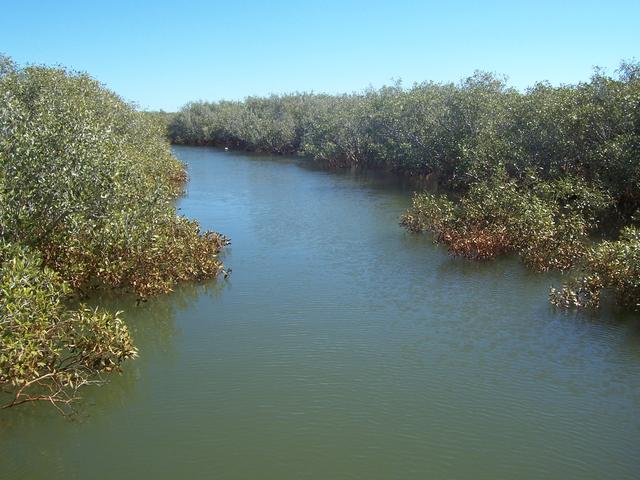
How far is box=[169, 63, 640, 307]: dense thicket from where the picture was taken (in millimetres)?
19812

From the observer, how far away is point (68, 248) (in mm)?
14680

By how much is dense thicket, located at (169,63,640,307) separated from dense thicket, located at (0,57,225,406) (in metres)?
10.5

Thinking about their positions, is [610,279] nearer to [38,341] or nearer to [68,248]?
[38,341]

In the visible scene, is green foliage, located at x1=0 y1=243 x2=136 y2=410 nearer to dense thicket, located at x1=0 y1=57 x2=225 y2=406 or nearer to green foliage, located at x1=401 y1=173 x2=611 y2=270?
dense thicket, located at x1=0 y1=57 x2=225 y2=406

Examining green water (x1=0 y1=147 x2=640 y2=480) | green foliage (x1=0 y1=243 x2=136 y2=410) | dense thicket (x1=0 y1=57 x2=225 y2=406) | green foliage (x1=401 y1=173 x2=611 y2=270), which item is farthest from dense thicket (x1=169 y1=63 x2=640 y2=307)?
green foliage (x1=0 y1=243 x2=136 y2=410)

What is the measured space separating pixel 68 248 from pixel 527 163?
65.2 feet

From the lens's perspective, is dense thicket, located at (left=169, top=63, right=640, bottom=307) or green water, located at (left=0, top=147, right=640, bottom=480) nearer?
green water, located at (left=0, top=147, right=640, bottom=480)

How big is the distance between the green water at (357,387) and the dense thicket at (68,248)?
0.72 m

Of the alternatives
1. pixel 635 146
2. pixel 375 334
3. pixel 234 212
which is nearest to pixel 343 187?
pixel 234 212

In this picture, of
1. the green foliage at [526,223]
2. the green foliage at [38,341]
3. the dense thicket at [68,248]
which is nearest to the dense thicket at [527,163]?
the green foliage at [526,223]

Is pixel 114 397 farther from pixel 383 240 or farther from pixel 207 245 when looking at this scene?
pixel 383 240

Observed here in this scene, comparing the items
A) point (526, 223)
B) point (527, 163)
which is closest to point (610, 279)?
point (526, 223)

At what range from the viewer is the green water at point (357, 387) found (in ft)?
29.6

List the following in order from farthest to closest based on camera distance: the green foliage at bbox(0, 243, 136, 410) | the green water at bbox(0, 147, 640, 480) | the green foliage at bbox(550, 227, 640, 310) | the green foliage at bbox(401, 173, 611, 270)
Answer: the green foliage at bbox(401, 173, 611, 270)
the green foliage at bbox(550, 227, 640, 310)
the green foliage at bbox(0, 243, 136, 410)
the green water at bbox(0, 147, 640, 480)
